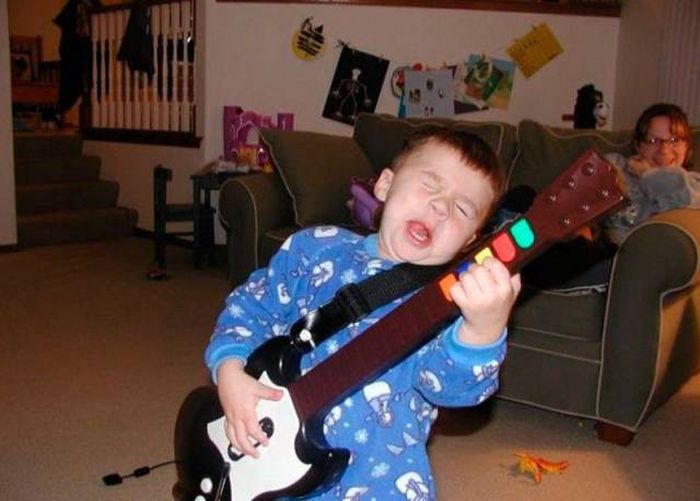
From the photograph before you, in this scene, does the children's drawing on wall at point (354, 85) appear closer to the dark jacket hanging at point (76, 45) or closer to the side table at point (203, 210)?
the side table at point (203, 210)

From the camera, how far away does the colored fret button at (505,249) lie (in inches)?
31.9

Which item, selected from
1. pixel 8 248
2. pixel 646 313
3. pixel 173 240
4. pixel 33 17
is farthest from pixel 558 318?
pixel 33 17

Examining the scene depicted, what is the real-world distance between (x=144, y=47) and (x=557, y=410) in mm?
3699

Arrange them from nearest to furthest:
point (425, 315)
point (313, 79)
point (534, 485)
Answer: point (425, 315) < point (534, 485) < point (313, 79)

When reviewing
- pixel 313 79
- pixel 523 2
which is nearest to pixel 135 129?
pixel 313 79

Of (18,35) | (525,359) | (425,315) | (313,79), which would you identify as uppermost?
(18,35)

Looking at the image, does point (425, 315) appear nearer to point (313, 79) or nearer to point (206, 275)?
point (206, 275)

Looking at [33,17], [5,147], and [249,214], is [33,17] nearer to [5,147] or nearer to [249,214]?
[5,147]

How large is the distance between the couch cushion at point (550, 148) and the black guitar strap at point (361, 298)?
1749mm

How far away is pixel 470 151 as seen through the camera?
102 cm

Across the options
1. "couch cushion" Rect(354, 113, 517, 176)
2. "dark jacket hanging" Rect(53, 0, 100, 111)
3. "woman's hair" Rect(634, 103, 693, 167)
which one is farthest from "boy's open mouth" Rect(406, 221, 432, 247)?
"dark jacket hanging" Rect(53, 0, 100, 111)

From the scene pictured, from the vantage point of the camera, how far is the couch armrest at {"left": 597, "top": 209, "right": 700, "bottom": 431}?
1.84 meters

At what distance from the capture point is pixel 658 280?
6.13 feet

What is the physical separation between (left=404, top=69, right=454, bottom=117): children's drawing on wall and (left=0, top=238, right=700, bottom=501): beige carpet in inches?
71.4
